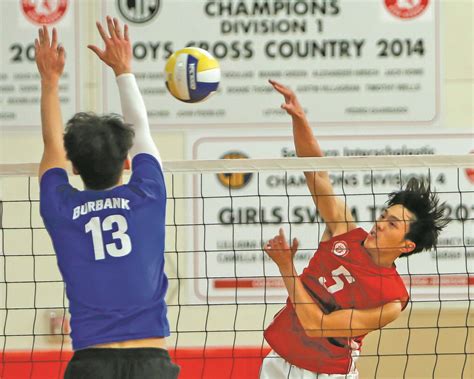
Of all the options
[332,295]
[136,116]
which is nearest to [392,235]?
[332,295]

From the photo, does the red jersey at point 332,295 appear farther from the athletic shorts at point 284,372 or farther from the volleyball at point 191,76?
the volleyball at point 191,76

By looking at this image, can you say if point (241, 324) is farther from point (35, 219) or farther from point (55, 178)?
point (55, 178)

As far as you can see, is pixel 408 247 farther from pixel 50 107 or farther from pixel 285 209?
pixel 50 107

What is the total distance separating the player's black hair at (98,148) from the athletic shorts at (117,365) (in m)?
0.54

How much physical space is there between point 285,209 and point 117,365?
10.5 feet

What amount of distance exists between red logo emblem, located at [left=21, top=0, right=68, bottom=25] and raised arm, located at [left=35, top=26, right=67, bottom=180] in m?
2.58

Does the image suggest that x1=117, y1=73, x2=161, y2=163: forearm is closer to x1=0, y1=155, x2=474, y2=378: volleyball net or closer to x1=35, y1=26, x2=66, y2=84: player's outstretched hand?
x1=35, y1=26, x2=66, y2=84: player's outstretched hand

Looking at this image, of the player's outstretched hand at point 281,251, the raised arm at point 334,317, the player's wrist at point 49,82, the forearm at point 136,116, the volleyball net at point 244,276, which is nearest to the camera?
the forearm at point 136,116

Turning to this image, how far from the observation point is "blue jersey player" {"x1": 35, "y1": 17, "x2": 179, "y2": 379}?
3449mm

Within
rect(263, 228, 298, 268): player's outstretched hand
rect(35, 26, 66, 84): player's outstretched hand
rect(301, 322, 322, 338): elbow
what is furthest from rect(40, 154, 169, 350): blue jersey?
rect(301, 322, 322, 338): elbow

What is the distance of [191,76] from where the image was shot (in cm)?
507

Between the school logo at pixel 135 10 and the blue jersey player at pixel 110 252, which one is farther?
the school logo at pixel 135 10

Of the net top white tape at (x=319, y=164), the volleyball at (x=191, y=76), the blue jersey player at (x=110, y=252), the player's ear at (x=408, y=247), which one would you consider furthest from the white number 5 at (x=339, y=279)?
the blue jersey player at (x=110, y=252)

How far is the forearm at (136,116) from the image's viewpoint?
368 centimetres
